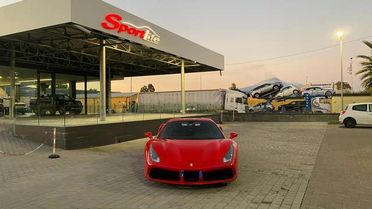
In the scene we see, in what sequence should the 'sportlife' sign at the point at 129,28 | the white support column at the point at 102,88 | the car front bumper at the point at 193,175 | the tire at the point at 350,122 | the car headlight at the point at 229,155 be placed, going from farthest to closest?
the tire at the point at 350,122
the white support column at the point at 102,88
the 'sportlife' sign at the point at 129,28
the car headlight at the point at 229,155
the car front bumper at the point at 193,175

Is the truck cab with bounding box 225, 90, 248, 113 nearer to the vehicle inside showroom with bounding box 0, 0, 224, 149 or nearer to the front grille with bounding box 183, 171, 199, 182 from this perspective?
the vehicle inside showroom with bounding box 0, 0, 224, 149

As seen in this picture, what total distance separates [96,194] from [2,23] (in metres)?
12.7

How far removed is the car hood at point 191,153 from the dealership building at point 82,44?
827 cm

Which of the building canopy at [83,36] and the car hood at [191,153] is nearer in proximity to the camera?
the car hood at [191,153]

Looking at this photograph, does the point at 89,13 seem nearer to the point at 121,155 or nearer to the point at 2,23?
the point at 2,23

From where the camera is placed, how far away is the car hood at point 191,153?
633 centimetres

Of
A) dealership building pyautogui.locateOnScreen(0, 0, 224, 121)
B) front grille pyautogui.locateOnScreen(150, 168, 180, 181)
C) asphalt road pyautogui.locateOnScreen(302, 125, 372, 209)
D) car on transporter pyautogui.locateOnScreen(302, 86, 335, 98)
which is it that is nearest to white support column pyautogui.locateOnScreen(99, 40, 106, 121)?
dealership building pyautogui.locateOnScreen(0, 0, 224, 121)

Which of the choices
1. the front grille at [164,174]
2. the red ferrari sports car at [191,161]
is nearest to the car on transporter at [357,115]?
the red ferrari sports car at [191,161]

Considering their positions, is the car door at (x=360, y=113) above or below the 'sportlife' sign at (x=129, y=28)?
below

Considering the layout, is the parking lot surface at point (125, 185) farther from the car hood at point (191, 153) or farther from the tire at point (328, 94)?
the tire at point (328, 94)

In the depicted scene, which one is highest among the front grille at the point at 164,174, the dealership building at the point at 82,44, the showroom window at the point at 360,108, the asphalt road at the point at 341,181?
the dealership building at the point at 82,44

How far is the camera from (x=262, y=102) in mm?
45438

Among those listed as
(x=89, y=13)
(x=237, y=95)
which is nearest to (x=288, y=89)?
(x=237, y=95)

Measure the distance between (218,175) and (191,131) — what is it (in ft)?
5.76
